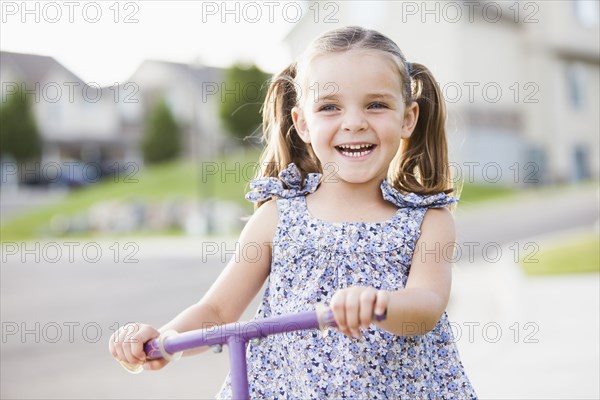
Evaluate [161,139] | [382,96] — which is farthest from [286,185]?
[161,139]

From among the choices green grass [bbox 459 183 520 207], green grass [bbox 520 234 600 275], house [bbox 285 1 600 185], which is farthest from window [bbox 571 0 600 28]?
green grass [bbox 520 234 600 275]

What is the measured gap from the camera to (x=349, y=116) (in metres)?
2.10

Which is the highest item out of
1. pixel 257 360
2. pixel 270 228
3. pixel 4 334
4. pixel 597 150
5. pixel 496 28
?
pixel 496 28

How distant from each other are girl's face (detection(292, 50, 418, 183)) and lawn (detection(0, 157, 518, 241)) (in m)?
21.2

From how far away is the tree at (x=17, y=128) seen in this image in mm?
38125

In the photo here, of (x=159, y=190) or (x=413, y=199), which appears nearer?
(x=413, y=199)

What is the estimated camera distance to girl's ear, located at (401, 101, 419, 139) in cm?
235

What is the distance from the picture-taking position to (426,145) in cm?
248

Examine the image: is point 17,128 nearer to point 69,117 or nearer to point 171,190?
point 69,117

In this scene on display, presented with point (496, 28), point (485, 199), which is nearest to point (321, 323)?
point (485, 199)

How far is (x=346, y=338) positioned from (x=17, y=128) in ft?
126

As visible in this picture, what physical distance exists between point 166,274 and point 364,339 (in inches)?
414

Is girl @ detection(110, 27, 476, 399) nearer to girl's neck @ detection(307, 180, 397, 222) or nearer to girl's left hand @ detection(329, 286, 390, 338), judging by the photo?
girl's neck @ detection(307, 180, 397, 222)

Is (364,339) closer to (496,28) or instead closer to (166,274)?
(166,274)
